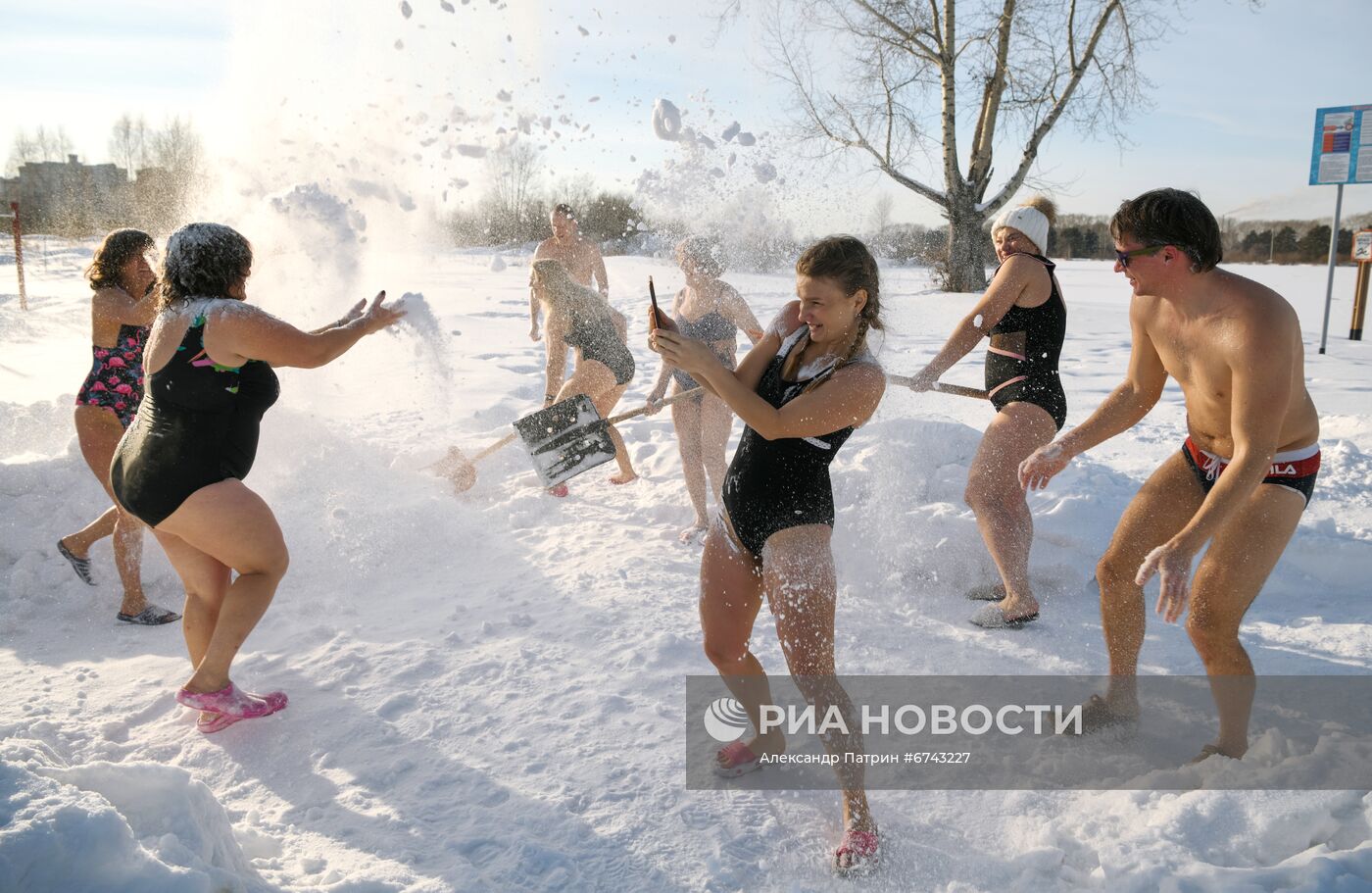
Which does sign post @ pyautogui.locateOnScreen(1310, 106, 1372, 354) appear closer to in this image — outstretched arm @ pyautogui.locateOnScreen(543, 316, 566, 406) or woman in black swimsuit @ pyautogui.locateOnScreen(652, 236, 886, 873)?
outstretched arm @ pyautogui.locateOnScreen(543, 316, 566, 406)

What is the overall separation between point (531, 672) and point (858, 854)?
5.19ft

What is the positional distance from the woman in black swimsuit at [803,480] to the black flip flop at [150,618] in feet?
9.65

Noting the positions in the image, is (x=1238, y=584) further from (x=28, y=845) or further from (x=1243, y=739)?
(x=28, y=845)

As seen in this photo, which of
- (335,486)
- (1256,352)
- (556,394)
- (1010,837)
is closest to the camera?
(1256,352)

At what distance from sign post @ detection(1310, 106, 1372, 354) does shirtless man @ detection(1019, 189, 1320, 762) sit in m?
9.37

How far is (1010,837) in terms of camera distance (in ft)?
7.80

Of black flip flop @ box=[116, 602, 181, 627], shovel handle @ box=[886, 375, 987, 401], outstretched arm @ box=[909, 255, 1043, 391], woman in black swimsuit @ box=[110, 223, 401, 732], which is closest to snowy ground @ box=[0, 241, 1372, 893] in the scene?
black flip flop @ box=[116, 602, 181, 627]

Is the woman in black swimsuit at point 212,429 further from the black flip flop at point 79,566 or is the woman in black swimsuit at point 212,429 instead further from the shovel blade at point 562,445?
the shovel blade at point 562,445

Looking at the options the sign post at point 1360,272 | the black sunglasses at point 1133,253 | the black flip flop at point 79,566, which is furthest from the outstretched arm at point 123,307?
the sign post at point 1360,272

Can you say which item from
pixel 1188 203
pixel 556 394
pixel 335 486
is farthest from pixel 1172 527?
pixel 335 486

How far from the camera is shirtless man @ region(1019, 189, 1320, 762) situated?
220 cm

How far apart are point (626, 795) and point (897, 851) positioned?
819 mm

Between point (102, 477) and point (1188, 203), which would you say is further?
point (102, 477)

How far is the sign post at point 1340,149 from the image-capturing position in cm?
959
